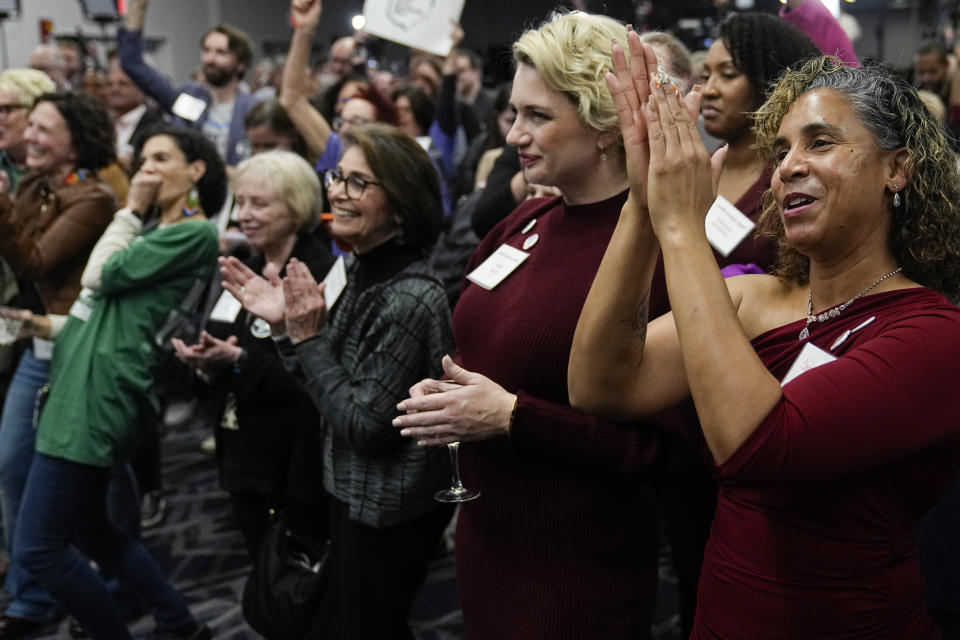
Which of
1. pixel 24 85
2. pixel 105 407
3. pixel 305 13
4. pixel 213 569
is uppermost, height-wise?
pixel 305 13

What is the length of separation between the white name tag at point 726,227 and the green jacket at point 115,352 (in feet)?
5.10

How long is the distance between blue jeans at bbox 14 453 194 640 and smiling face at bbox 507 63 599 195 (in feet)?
5.64

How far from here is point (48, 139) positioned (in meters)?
3.08

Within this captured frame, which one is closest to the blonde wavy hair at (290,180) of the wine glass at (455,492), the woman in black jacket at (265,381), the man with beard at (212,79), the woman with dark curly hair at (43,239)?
the woman in black jacket at (265,381)

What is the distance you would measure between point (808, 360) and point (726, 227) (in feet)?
3.18

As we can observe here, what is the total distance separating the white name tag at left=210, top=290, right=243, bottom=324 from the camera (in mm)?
2781

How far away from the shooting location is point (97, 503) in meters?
2.72

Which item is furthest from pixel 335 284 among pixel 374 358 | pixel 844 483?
pixel 844 483

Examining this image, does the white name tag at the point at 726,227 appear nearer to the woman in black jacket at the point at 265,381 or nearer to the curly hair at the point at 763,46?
the curly hair at the point at 763,46

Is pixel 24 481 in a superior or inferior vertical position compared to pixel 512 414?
inferior

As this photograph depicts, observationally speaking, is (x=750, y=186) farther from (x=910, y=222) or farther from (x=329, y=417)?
(x=329, y=417)

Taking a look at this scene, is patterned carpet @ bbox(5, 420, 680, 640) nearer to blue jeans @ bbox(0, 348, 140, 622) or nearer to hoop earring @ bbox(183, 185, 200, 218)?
blue jeans @ bbox(0, 348, 140, 622)

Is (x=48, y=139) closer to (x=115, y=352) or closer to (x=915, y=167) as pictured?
(x=115, y=352)

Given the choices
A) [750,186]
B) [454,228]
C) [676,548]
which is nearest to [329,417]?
[676,548]
